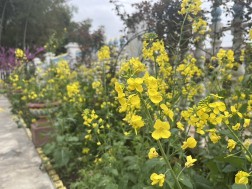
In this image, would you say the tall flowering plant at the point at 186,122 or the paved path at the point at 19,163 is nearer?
the tall flowering plant at the point at 186,122

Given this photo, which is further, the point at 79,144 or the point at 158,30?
the point at 79,144

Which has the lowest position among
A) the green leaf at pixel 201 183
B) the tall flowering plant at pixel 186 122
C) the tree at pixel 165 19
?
the green leaf at pixel 201 183

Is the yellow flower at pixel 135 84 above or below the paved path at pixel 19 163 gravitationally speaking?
above

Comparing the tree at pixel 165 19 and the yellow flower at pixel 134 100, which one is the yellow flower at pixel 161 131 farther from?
the tree at pixel 165 19

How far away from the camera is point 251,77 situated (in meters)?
2.50

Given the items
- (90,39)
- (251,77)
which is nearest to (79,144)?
(251,77)

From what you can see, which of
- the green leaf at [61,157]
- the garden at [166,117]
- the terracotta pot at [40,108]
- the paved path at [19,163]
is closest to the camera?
the garden at [166,117]

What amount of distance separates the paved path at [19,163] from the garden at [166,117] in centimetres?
→ 22

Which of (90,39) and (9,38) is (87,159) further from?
(9,38)

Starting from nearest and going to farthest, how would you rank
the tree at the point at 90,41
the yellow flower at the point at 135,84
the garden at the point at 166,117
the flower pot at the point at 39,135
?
1. the yellow flower at the point at 135,84
2. the garden at the point at 166,117
3. the flower pot at the point at 39,135
4. the tree at the point at 90,41

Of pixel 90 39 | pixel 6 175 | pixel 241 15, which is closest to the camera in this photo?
pixel 241 15

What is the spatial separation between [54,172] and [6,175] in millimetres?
508

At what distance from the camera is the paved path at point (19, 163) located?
3353 mm

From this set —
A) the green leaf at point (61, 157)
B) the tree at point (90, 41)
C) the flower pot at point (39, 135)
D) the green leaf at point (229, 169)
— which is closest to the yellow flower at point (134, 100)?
the green leaf at point (229, 169)
